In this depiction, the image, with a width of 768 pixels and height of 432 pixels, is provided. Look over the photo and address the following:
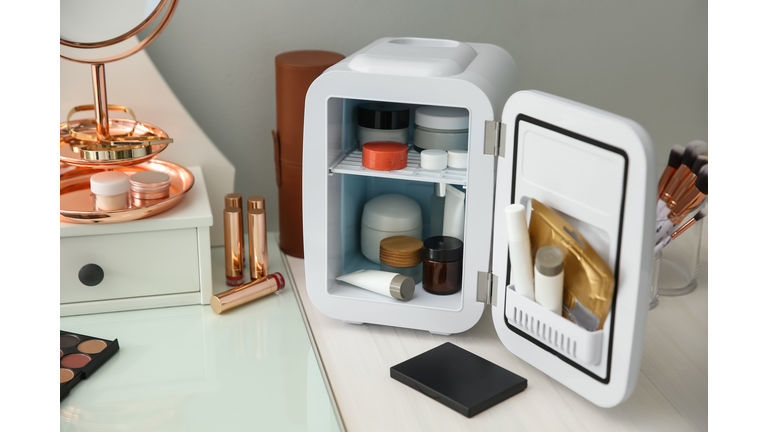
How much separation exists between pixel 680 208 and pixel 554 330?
30 cm

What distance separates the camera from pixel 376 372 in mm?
768

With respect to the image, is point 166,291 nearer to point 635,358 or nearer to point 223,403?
point 223,403

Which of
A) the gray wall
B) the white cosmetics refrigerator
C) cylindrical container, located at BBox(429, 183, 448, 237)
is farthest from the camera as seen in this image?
the gray wall

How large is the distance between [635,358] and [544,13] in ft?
2.36

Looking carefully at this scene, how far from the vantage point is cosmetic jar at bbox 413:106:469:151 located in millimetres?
828

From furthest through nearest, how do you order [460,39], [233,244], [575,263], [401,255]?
[460,39] < [233,244] < [401,255] < [575,263]

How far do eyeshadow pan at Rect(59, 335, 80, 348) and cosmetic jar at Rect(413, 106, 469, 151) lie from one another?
0.50 meters

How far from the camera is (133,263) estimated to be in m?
0.90

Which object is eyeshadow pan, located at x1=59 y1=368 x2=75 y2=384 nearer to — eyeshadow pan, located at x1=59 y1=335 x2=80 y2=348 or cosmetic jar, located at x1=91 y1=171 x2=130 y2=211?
eyeshadow pan, located at x1=59 y1=335 x2=80 y2=348

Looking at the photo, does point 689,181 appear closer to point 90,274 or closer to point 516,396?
point 516,396

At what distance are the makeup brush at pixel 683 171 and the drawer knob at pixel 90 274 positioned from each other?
740mm

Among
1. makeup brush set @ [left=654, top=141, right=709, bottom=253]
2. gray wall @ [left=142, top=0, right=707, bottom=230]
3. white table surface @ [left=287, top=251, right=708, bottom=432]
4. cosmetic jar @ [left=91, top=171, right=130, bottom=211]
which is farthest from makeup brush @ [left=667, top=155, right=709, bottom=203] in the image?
cosmetic jar @ [left=91, top=171, right=130, bottom=211]

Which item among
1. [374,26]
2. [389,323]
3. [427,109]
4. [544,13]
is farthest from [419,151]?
[544,13]

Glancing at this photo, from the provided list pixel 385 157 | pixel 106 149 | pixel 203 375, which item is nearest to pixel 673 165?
pixel 385 157
